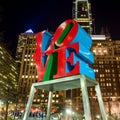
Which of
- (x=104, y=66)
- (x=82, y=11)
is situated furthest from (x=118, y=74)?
(x=82, y=11)

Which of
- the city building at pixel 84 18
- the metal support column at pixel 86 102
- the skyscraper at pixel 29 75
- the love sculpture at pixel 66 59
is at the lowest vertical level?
the metal support column at pixel 86 102

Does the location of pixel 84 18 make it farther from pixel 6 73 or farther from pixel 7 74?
pixel 6 73

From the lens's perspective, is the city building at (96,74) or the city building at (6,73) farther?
the city building at (96,74)

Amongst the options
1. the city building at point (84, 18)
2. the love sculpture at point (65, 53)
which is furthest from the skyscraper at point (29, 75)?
the love sculpture at point (65, 53)

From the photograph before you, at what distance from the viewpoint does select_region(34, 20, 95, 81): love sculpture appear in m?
13.0

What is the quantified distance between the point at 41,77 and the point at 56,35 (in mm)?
3629

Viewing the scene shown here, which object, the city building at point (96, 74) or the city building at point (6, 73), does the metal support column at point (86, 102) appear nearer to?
the city building at point (96, 74)

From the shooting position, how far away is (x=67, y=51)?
13461 mm

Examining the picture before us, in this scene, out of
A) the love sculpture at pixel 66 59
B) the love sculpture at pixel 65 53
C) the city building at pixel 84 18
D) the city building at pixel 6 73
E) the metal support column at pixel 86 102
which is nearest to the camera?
the metal support column at pixel 86 102

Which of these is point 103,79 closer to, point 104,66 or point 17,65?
point 104,66

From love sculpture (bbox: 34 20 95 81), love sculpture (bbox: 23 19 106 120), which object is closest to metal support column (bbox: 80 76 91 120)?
love sculpture (bbox: 23 19 106 120)

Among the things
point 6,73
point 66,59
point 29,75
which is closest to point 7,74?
point 6,73

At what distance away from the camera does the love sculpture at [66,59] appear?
12812mm

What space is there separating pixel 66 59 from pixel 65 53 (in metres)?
0.47
